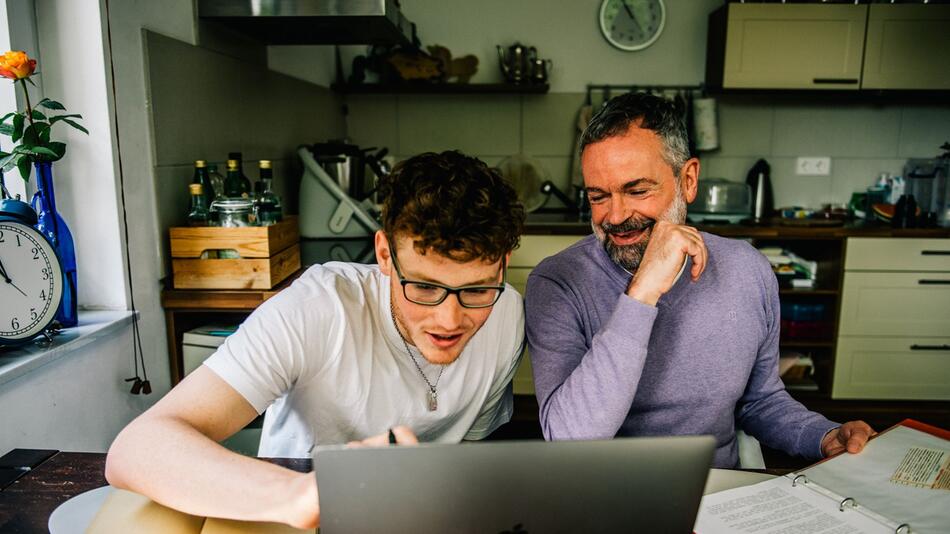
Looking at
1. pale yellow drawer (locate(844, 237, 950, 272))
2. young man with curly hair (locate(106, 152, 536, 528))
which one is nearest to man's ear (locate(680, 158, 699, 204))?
young man with curly hair (locate(106, 152, 536, 528))

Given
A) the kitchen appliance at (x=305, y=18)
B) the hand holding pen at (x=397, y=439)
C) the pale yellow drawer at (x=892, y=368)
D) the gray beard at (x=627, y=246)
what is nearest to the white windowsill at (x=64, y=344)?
the hand holding pen at (x=397, y=439)

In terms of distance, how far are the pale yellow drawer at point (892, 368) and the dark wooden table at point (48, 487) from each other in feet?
9.54

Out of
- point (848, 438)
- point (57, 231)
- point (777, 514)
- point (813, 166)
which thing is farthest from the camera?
point (813, 166)

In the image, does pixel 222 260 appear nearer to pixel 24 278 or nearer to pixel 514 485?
pixel 24 278

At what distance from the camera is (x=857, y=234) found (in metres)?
2.94

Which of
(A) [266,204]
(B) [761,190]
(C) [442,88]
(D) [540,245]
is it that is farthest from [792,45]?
(A) [266,204]

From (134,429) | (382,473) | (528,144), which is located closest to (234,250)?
(134,429)

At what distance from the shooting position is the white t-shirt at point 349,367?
0.99 m

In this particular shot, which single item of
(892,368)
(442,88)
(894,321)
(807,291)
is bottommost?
(892,368)

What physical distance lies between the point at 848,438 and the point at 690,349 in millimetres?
308

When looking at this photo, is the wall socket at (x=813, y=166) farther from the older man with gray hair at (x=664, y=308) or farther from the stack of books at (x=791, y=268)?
the older man with gray hair at (x=664, y=308)

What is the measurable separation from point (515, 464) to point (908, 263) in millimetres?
3079

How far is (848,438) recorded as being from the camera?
3.43ft

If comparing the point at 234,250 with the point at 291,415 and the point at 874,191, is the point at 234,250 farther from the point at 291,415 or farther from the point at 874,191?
the point at 874,191
